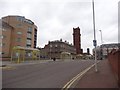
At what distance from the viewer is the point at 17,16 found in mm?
78000

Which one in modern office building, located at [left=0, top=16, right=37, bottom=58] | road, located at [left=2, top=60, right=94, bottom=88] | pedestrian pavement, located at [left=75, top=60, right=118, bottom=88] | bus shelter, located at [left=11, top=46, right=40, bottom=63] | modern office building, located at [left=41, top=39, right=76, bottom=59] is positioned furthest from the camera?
modern office building, located at [left=41, top=39, right=76, bottom=59]

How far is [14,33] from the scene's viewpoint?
76.9 meters

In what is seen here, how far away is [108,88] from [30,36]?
249ft

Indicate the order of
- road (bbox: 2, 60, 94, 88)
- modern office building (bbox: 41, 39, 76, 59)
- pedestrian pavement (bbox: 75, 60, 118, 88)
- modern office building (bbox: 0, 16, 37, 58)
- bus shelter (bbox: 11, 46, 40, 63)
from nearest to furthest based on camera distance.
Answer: pedestrian pavement (bbox: 75, 60, 118, 88) < road (bbox: 2, 60, 94, 88) < bus shelter (bbox: 11, 46, 40, 63) < modern office building (bbox: 0, 16, 37, 58) < modern office building (bbox: 41, 39, 76, 59)

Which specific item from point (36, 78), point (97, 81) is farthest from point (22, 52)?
point (97, 81)

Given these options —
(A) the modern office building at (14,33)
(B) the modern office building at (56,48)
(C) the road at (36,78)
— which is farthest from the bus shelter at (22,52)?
(B) the modern office building at (56,48)

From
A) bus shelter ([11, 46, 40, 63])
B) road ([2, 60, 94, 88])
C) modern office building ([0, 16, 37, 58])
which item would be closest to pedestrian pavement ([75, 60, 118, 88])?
road ([2, 60, 94, 88])

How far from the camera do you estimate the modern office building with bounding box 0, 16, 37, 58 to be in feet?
228

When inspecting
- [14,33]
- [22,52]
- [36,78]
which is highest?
[14,33]

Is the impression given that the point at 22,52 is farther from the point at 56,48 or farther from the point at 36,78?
the point at 56,48

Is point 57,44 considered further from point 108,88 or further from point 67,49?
point 108,88

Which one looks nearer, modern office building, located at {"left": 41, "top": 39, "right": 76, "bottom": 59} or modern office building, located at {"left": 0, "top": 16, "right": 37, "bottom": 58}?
modern office building, located at {"left": 0, "top": 16, "right": 37, "bottom": 58}

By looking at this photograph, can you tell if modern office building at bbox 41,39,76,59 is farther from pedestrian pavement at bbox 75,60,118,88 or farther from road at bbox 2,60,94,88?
pedestrian pavement at bbox 75,60,118,88

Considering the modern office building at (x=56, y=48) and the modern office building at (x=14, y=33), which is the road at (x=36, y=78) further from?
the modern office building at (x=56, y=48)
